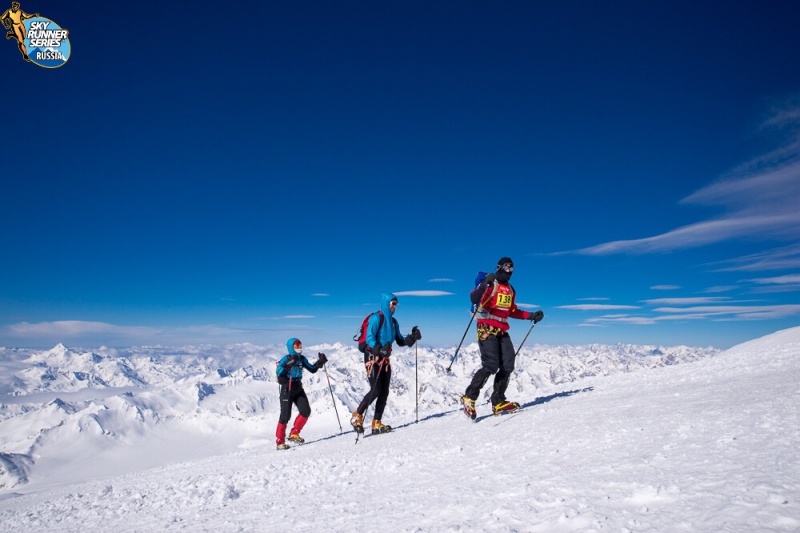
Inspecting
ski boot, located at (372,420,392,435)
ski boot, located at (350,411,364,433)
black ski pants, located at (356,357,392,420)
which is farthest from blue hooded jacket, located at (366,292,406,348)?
ski boot, located at (372,420,392,435)

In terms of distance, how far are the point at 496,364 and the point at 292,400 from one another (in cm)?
653

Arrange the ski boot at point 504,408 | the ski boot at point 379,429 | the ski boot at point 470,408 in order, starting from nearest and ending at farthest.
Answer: the ski boot at point 470,408 → the ski boot at point 504,408 → the ski boot at point 379,429

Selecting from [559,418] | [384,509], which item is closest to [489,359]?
[559,418]

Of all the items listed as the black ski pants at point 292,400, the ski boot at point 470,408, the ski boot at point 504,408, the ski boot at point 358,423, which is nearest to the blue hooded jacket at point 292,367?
the black ski pants at point 292,400

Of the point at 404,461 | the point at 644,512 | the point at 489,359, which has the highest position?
the point at 489,359

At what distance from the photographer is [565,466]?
13.6ft

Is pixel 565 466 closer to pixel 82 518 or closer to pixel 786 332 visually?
pixel 82 518

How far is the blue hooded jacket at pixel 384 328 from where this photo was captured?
375 inches

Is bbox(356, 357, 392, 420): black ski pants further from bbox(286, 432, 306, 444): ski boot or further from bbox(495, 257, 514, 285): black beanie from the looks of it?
bbox(495, 257, 514, 285): black beanie

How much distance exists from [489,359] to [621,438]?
372cm

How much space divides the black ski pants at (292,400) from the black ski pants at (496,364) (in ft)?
18.4

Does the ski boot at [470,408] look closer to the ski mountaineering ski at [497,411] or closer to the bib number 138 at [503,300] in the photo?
the ski mountaineering ski at [497,411]

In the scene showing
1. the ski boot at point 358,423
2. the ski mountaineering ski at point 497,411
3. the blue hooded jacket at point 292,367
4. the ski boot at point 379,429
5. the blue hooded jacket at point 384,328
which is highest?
the blue hooded jacket at point 384,328

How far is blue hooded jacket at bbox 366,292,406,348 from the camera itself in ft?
31.2
